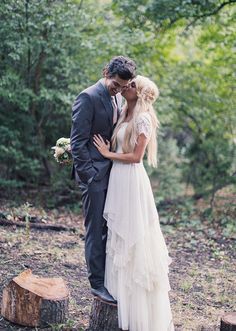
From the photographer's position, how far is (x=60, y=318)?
4.08 m

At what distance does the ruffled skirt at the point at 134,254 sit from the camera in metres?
3.88

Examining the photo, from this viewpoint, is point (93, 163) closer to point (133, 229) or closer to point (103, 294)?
point (133, 229)

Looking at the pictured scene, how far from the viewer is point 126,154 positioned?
3.85 metres

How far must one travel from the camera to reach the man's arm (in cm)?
380

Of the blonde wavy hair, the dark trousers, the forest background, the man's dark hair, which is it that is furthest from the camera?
the forest background

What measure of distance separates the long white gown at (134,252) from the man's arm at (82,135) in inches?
9.7

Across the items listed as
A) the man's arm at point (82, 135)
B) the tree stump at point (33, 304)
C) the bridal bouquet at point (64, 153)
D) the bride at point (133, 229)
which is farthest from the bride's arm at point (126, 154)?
the tree stump at point (33, 304)

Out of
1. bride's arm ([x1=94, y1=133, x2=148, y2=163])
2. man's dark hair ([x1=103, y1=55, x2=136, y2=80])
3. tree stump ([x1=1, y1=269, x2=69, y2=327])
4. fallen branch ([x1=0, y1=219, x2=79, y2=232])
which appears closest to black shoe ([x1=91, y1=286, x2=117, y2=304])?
tree stump ([x1=1, y1=269, x2=69, y2=327])

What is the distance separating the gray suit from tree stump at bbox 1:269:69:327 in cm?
35

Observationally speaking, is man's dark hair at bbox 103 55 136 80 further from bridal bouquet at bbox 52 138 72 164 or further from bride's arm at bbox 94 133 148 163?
bridal bouquet at bbox 52 138 72 164

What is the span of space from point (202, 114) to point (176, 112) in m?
0.66

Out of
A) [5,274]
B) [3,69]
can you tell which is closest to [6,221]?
[5,274]

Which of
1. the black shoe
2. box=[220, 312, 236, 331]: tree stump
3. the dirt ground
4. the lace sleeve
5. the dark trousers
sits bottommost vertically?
the dirt ground

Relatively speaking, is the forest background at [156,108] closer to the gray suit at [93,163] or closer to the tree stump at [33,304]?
the tree stump at [33,304]
